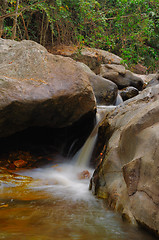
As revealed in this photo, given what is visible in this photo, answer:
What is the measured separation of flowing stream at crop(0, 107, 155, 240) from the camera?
5.56 feet

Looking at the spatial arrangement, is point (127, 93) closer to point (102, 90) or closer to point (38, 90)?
point (102, 90)

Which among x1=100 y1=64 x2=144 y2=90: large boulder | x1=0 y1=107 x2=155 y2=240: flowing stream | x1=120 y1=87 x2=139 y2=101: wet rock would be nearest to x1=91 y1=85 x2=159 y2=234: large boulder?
x1=0 y1=107 x2=155 y2=240: flowing stream

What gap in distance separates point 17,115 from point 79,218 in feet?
7.61

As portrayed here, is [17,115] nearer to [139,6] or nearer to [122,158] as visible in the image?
[122,158]

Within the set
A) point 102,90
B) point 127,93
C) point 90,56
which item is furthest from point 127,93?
point 90,56

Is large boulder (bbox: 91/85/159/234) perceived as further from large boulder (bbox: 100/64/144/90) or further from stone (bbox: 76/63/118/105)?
large boulder (bbox: 100/64/144/90)

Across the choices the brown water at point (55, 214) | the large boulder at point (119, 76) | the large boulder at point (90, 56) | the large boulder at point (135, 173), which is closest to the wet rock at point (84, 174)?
the brown water at point (55, 214)

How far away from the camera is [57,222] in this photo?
192 centimetres

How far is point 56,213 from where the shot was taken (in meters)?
2.16

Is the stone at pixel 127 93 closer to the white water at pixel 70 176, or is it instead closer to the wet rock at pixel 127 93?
the wet rock at pixel 127 93

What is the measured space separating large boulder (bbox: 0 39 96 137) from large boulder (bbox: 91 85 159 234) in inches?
56.9

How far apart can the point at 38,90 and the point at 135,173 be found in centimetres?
252

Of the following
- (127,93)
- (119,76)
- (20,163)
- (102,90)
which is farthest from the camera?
(119,76)

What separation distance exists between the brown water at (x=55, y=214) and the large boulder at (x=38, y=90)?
1077 mm
